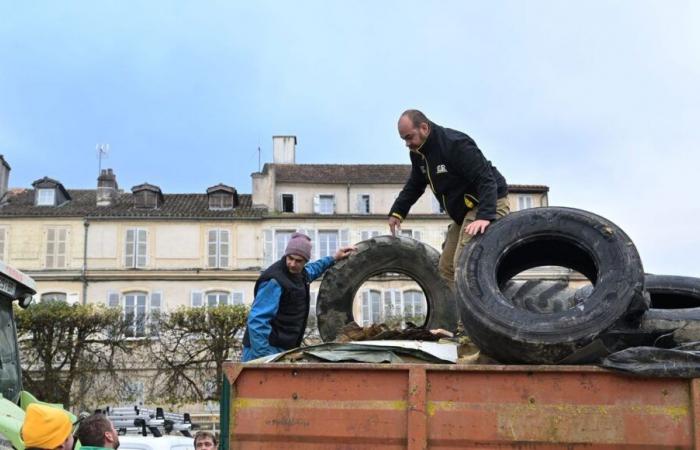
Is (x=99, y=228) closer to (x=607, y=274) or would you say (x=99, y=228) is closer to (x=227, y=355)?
(x=227, y=355)

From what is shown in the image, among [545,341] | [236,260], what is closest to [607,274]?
[545,341]

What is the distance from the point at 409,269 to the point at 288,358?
3129 mm

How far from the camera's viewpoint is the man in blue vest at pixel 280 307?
617 centimetres

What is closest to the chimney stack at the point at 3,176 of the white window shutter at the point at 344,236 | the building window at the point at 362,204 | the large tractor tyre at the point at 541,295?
the white window shutter at the point at 344,236

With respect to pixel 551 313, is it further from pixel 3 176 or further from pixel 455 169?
pixel 3 176

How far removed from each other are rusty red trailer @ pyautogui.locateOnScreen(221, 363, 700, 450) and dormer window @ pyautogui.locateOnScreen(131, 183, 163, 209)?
4441 centimetres

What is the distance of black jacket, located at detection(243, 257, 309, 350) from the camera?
6.36 metres

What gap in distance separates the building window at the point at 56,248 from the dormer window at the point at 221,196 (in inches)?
324

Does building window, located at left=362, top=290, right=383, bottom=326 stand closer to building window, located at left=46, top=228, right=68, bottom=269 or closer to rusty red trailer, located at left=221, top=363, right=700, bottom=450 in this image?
building window, located at left=46, top=228, right=68, bottom=269

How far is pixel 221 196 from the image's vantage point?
47906 mm

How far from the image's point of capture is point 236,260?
45.8 metres

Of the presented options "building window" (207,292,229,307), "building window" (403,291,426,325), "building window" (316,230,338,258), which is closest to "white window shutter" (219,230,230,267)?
"building window" (207,292,229,307)

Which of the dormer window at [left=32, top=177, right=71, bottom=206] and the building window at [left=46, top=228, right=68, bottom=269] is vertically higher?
the dormer window at [left=32, top=177, right=71, bottom=206]

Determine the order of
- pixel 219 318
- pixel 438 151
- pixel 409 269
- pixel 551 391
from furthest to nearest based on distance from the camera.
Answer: pixel 219 318 → pixel 409 269 → pixel 438 151 → pixel 551 391
